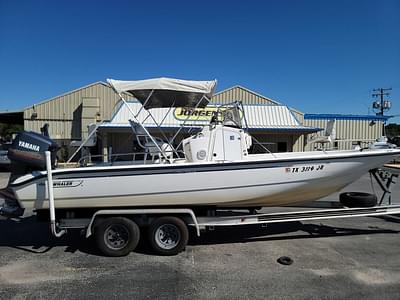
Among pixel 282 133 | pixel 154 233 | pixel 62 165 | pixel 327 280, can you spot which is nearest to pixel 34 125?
pixel 282 133

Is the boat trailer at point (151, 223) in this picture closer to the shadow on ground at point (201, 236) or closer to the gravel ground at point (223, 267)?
the gravel ground at point (223, 267)

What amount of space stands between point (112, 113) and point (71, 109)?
16.5 ft

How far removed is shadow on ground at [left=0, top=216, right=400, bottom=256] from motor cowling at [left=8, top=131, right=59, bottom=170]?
1459 millimetres

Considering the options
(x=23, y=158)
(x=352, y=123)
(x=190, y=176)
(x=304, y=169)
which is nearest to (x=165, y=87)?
(x=190, y=176)

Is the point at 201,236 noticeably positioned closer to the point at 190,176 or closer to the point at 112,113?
the point at 190,176

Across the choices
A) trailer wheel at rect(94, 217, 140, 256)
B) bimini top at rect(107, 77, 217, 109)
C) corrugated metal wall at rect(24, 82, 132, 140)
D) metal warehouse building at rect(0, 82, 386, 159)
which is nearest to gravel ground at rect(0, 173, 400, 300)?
trailer wheel at rect(94, 217, 140, 256)

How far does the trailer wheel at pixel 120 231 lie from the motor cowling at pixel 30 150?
4.44ft

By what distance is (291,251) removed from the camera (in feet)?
18.3

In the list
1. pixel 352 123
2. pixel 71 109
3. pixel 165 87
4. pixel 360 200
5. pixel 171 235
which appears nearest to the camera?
pixel 171 235

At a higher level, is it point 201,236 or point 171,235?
point 171,235

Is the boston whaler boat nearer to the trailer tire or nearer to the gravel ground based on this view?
A: the trailer tire

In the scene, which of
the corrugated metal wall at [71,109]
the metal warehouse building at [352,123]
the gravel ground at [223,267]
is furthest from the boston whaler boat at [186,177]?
the corrugated metal wall at [71,109]

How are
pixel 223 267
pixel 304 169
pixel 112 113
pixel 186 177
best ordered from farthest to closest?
pixel 112 113
pixel 304 169
pixel 186 177
pixel 223 267

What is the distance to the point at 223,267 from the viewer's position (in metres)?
4.93
